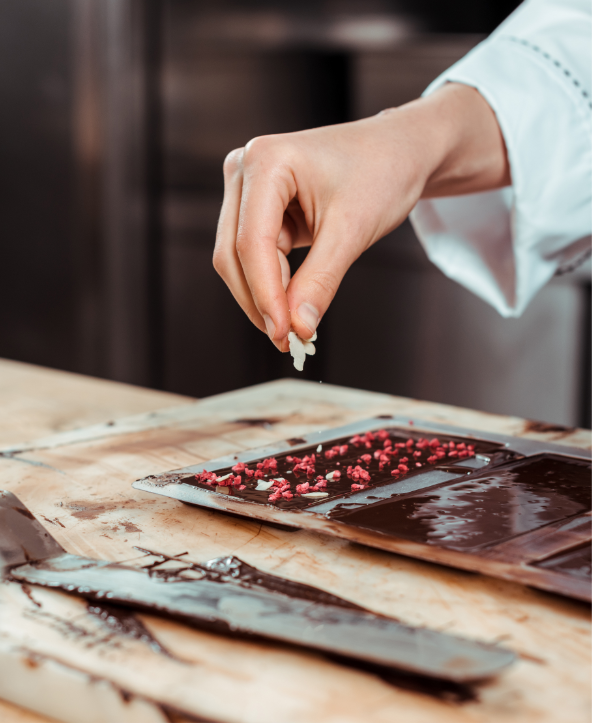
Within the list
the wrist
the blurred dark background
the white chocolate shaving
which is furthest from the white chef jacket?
the blurred dark background

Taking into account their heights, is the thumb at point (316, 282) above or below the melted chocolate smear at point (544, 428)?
above

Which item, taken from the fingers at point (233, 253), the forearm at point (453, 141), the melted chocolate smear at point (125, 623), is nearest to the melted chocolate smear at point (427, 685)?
the melted chocolate smear at point (125, 623)

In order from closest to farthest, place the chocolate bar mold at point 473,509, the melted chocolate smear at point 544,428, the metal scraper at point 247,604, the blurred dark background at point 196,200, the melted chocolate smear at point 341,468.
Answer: the metal scraper at point 247,604, the chocolate bar mold at point 473,509, the melted chocolate smear at point 341,468, the melted chocolate smear at point 544,428, the blurred dark background at point 196,200

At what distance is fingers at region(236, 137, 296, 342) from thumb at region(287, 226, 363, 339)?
1 centimetres

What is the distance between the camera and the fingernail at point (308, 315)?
62cm

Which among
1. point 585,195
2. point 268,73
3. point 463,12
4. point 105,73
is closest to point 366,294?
point 268,73

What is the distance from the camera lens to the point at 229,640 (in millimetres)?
429

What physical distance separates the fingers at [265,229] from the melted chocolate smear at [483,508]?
0.16 m

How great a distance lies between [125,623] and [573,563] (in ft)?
0.86

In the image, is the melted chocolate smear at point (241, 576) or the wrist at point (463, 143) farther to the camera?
the wrist at point (463, 143)

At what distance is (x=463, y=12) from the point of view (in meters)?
1.92

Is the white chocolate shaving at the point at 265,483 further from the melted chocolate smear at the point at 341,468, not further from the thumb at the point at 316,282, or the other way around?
the thumb at the point at 316,282

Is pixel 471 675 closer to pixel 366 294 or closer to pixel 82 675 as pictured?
pixel 82 675

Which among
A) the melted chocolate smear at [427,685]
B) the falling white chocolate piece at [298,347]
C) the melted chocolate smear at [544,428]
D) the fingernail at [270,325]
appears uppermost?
the fingernail at [270,325]
